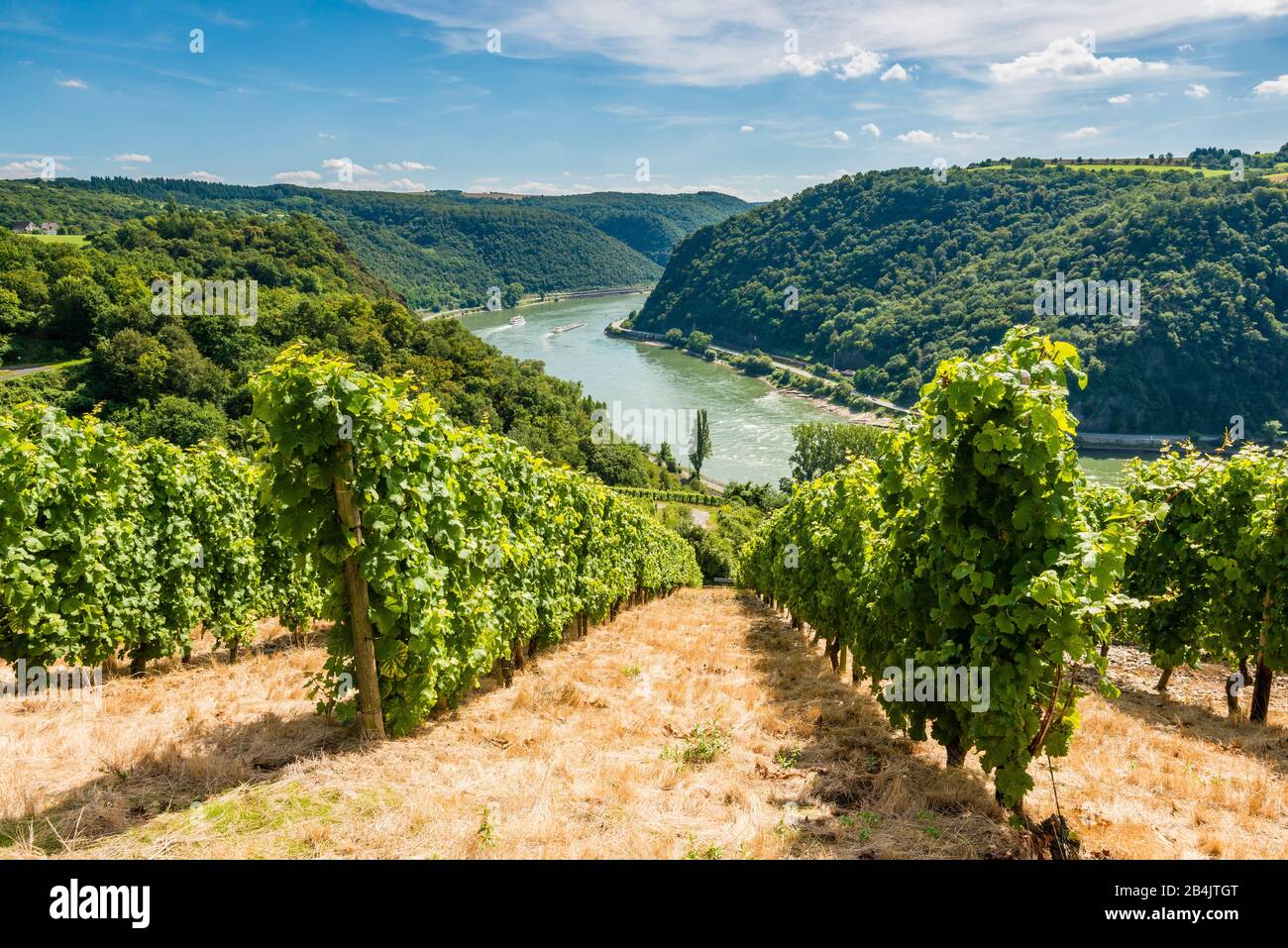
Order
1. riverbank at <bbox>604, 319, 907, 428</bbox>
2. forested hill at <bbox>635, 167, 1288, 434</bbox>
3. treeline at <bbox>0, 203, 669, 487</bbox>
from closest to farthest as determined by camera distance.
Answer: treeline at <bbox>0, 203, 669, 487</bbox>, forested hill at <bbox>635, 167, 1288, 434</bbox>, riverbank at <bbox>604, 319, 907, 428</bbox>

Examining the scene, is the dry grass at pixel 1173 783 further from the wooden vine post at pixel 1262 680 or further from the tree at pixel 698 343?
the tree at pixel 698 343

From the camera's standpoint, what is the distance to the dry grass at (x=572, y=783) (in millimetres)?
5156

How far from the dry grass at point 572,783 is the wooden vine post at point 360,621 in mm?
290

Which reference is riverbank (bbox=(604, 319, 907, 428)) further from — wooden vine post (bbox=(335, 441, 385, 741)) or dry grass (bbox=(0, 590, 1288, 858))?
wooden vine post (bbox=(335, 441, 385, 741))

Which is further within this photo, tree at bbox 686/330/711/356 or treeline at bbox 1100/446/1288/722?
tree at bbox 686/330/711/356

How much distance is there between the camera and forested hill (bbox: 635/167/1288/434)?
88.8 metres

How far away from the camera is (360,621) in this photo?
6.87 metres

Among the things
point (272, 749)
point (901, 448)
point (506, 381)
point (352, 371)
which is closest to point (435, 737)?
point (272, 749)

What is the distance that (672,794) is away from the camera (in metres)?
6.24

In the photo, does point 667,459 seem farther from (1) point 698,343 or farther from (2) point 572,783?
(2) point 572,783

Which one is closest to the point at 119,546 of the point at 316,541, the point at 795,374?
the point at 316,541

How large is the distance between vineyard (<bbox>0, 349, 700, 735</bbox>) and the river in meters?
69.3

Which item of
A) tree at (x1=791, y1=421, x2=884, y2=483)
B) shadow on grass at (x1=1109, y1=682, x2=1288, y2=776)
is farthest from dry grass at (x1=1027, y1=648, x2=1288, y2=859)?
tree at (x1=791, y1=421, x2=884, y2=483)

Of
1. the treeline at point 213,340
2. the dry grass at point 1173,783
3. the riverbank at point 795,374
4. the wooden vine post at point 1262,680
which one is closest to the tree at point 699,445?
the treeline at point 213,340
